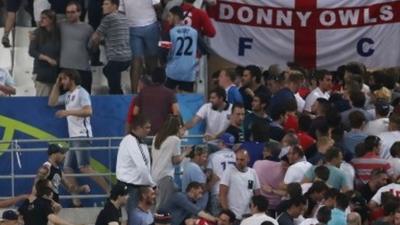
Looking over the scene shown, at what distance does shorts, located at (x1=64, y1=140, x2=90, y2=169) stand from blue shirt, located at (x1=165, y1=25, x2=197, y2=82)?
1.82 metres

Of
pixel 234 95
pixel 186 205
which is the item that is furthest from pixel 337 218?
pixel 234 95

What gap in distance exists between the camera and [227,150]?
2733 cm

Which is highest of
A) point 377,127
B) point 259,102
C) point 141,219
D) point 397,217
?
point 259,102

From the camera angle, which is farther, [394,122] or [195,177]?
[394,122]

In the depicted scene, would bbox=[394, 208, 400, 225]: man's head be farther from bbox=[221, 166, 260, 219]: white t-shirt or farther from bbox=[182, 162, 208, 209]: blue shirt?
bbox=[182, 162, 208, 209]: blue shirt

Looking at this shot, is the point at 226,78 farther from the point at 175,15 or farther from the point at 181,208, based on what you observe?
the point at 181,208

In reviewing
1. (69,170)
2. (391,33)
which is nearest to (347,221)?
(69,170)

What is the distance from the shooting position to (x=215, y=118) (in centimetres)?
2808

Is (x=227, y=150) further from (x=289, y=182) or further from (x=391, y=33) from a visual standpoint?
(x=391, y=33)

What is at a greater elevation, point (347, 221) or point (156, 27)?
point (156, 27)

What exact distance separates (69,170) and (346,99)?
3744 mm

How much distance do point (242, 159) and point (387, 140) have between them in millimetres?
2183

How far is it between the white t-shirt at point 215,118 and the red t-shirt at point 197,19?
193cm

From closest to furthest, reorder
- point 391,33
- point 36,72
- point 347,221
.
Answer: point 347,221 → point 36,72 → point 391,33
